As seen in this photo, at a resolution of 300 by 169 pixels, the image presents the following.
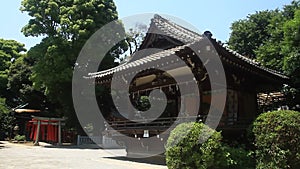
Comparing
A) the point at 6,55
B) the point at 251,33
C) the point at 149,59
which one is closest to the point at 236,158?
the point at 149,59

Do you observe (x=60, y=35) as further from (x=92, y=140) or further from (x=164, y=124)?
(x=164, y=124)

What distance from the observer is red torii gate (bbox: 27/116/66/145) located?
85.2ft

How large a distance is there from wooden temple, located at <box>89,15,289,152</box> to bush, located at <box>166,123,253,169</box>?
65.8 inches

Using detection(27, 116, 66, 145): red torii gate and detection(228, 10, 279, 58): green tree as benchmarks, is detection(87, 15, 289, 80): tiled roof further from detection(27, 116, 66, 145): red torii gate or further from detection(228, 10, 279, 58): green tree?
detection(27, 116, 66, 145): red torii gate

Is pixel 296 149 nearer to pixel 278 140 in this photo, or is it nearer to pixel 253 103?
pixel 278 140

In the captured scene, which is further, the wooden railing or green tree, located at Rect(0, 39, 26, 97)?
green tree, located at Rect(0, 39, 26, 97)

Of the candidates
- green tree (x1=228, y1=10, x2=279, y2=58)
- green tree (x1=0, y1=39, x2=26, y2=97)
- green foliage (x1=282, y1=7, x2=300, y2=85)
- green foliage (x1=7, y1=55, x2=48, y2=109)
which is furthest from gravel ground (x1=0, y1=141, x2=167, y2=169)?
green tree (x1=0, y1=39, x2=26, y2=97)

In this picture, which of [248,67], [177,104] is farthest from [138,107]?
[248,67]

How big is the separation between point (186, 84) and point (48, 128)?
18403 mm

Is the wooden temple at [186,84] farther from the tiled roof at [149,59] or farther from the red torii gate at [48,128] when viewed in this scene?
the red torii gate at [48,128]

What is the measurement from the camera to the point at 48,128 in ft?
88.7

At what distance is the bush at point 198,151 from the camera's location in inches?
338

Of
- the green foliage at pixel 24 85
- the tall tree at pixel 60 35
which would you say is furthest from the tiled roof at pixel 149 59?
the green foliage at pixel 24 85

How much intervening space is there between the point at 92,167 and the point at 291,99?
1003 cm
